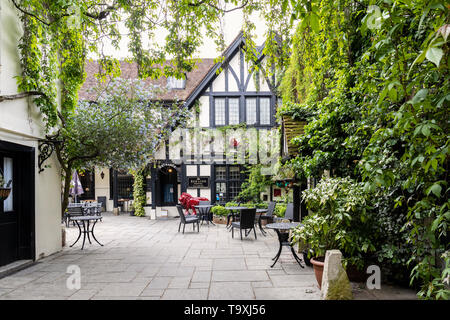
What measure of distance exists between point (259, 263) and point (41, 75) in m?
5.66

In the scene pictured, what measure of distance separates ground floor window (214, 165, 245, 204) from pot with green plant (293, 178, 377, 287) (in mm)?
8725

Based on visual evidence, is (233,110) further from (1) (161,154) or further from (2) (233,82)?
(1) (161,154)

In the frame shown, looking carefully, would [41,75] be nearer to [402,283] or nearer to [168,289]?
[168,289]

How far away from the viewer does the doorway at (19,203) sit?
5.40m

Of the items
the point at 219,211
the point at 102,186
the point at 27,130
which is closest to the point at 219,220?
the point at 219,211

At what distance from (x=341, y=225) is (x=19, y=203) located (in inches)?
225

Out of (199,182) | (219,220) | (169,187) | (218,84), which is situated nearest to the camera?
(219,220)

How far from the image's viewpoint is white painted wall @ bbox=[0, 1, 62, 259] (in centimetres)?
490

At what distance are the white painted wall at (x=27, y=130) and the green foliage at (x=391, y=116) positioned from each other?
4781 millimetres

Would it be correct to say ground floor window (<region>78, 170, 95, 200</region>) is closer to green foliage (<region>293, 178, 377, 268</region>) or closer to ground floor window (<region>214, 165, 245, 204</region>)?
ground floor window (<region>214, 165, 245, 204</region>)

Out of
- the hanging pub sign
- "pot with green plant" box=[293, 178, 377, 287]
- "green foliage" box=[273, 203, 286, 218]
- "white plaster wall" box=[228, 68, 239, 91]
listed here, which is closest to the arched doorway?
the hanging pub sign

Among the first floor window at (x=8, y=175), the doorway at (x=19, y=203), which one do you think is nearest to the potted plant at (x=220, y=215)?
the doorway at (x=19, y=203)

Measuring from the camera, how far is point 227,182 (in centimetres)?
1310

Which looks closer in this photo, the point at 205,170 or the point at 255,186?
the point at 255,186
